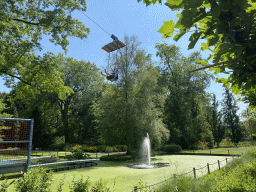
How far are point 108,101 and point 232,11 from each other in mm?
17805

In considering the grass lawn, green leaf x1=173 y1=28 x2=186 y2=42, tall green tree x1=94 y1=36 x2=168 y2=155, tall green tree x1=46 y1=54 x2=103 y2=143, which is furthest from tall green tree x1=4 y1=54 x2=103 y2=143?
green leaf x1=173 y1=28 x2=186 y2=42

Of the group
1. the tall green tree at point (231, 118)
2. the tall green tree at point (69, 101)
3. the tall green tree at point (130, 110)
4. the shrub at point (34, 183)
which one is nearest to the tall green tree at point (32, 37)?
the tall green tree at point (130, 110)

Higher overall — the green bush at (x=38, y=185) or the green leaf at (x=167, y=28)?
the green leaf at (x=167, y=28)

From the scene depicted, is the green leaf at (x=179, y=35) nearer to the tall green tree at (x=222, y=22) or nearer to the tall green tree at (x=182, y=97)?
the tall green tree at (x=222, y=22)

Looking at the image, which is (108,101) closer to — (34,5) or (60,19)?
(60,19)

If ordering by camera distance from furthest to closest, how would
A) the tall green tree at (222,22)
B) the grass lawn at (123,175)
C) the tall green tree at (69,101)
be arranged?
the tall green tree at (69,101)
the grass lawn at (123,175)
the tall green tree at (222,22)

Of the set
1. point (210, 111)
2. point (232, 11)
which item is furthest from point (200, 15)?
point (210, 111)

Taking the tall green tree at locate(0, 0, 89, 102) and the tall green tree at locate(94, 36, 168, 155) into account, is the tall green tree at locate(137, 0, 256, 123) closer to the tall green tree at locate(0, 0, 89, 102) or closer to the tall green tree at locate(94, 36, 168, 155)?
the tall green tree at locate(0, 0, 89, 102)

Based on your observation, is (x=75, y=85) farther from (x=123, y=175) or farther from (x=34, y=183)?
(x=34, y=183)

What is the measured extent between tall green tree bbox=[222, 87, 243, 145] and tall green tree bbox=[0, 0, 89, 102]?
39.1 metres

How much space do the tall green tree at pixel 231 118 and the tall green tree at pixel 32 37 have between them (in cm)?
3910

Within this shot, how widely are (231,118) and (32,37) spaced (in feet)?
143

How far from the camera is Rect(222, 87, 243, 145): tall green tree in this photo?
1527 inches

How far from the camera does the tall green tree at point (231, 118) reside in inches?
1527
